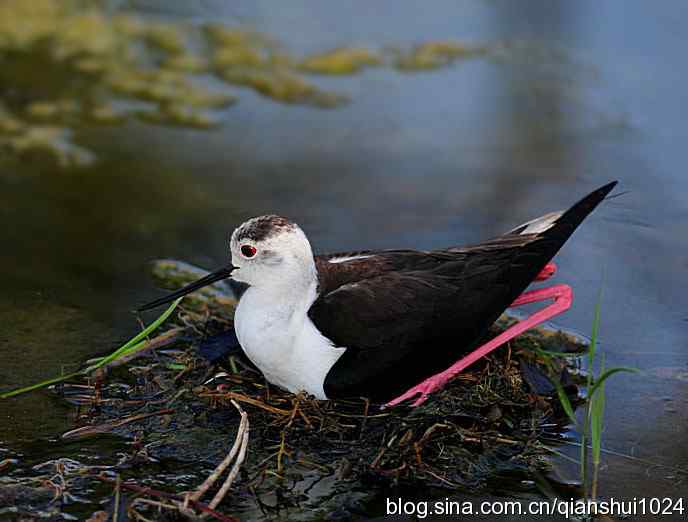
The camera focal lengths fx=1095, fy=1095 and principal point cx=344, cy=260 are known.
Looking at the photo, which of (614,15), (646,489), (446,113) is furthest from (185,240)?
(614,15)

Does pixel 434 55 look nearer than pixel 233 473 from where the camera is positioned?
No

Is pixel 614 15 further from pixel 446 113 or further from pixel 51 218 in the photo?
pixel 51 218

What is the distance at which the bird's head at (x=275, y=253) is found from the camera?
14.9 feet

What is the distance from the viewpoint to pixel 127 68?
8.38m

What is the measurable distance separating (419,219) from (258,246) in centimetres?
217

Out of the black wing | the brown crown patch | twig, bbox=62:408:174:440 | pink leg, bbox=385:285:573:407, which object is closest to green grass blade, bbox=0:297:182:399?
twig, bbox=62:408:174:440

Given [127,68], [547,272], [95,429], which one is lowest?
[95,429]

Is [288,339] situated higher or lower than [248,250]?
lower

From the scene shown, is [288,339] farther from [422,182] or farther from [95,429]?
[422,182]

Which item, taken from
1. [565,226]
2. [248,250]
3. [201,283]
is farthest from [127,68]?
[565,226]

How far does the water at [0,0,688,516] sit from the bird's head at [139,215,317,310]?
0.98 meters

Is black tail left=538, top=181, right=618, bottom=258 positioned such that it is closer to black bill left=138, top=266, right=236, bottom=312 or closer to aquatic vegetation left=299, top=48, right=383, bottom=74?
black bill left=138, top=266, right=236, bottom=312

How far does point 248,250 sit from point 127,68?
423 centimetres

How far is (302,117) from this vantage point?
25.5 feet
